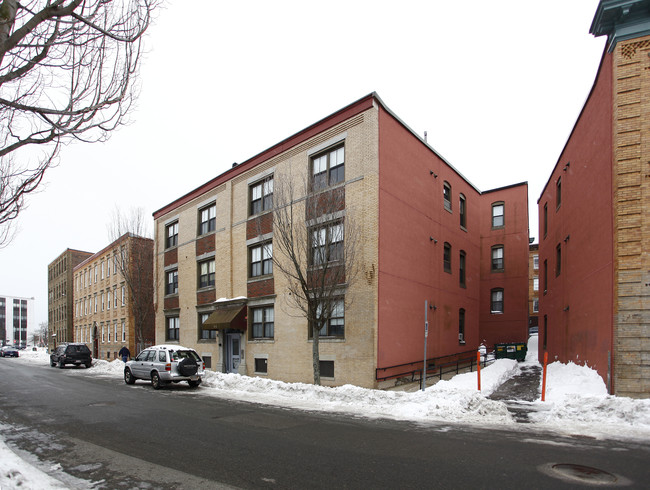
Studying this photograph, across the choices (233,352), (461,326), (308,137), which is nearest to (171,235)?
(233,352)

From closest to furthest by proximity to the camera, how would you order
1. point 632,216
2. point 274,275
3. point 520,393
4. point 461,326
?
point 632,216 → point 520,393 → point 274,275 → point 461,326

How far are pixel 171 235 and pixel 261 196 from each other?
1155cm

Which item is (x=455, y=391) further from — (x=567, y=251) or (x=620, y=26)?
(x=620, y=26)

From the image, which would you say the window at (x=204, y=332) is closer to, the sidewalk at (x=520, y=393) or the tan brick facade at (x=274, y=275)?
the tan brick facade at (x=274, y=275)

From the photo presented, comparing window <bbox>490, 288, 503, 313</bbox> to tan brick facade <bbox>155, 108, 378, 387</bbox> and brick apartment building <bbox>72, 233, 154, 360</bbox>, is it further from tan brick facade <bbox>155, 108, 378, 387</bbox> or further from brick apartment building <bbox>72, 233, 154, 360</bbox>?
brick apartment building <bbox>72, 233, 154, 360</bbox>

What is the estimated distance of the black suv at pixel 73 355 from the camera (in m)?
35.4

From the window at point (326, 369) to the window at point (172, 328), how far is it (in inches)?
586

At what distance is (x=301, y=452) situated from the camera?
777 cm

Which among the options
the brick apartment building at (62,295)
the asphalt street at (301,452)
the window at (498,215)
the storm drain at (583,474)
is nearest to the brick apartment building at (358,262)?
the window at (498,215)

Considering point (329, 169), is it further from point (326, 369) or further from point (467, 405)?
point (467, 405)

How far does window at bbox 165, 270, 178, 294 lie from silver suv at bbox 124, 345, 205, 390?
9799mm

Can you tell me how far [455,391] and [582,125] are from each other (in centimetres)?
1105

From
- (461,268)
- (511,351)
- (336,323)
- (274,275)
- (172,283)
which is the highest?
(461,268)

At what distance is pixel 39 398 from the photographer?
53.8 ft
